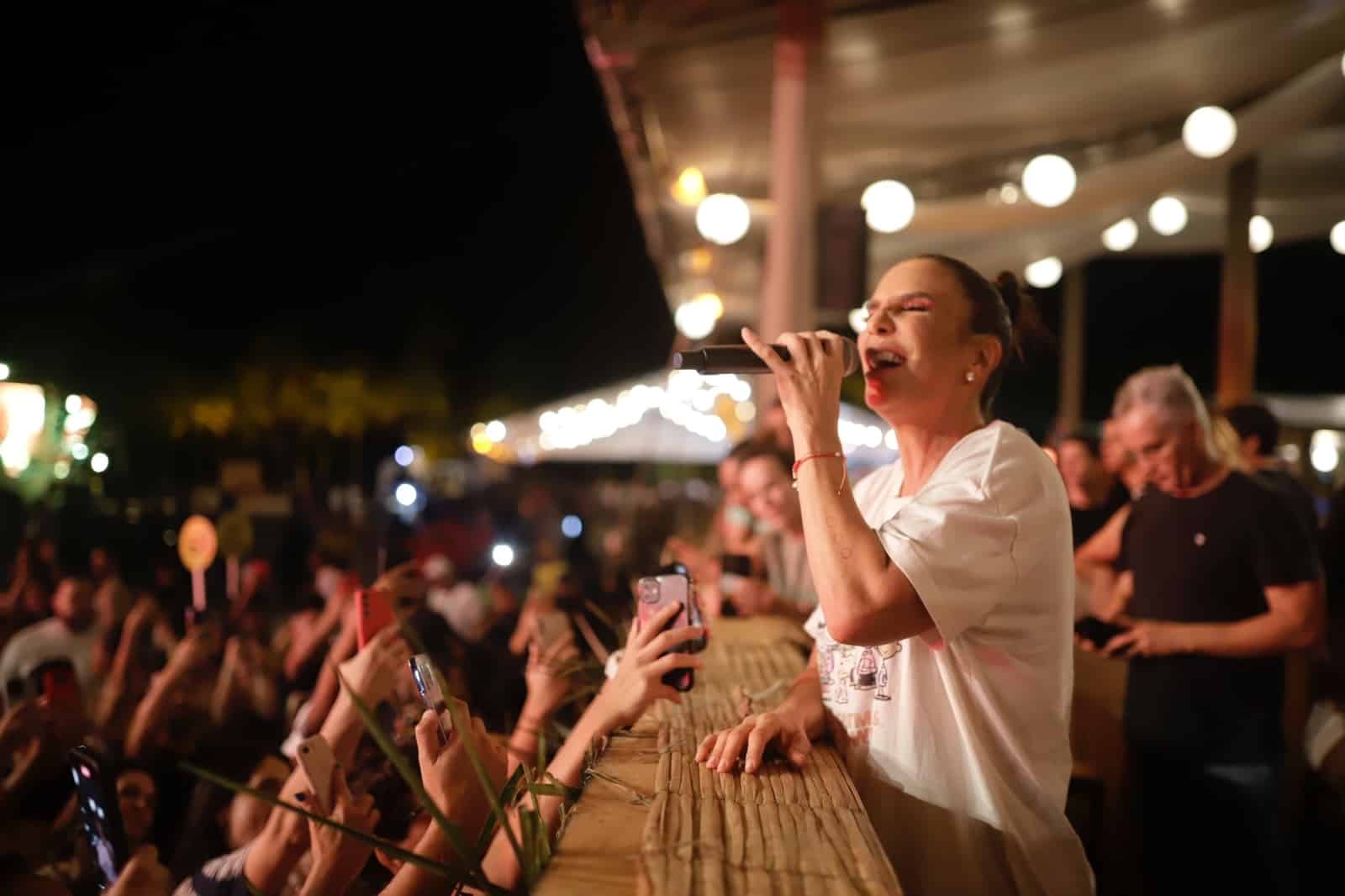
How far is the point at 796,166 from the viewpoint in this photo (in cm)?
696

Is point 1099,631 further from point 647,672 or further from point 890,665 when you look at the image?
point 647,672

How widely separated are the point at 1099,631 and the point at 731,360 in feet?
5.82

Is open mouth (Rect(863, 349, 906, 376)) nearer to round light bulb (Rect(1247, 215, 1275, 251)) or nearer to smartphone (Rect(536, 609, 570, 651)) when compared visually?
smartphone (Rect(536, 609, 570, 651))

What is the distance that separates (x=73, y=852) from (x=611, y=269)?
147 feet

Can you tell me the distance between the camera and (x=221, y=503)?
7.47 metres

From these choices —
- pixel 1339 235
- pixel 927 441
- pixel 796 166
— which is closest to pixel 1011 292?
pixel 927 441

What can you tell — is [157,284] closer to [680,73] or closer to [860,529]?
[680,73]

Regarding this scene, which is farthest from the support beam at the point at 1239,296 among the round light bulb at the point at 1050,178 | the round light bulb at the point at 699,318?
the round light bulb at the point at 699,318

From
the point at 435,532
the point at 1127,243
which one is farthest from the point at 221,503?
the point at 1127,243

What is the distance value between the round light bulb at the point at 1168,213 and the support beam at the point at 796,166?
13.0 feet

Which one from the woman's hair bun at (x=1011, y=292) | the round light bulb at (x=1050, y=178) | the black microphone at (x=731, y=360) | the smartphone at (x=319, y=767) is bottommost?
the smartphone at (x=319, y=767)

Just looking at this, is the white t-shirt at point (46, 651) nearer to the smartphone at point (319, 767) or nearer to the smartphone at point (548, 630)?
the smartphone at point (548, 630)

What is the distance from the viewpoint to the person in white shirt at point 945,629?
1.56 m

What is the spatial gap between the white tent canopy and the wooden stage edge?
26.7ft
